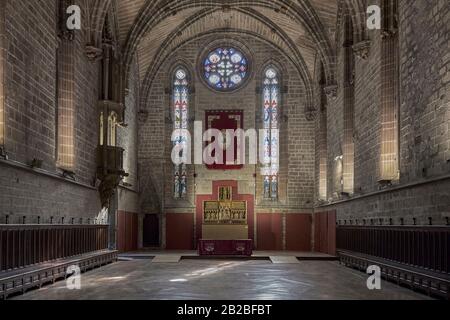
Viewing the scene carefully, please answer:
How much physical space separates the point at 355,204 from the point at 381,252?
4.31 m

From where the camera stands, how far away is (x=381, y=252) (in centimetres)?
1627

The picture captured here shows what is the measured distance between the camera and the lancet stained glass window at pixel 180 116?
3073 cm

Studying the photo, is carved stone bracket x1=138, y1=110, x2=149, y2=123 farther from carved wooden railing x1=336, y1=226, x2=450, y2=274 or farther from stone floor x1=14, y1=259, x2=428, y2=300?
carved wooden railing x1=336, y1=226, x2=450, y2=274

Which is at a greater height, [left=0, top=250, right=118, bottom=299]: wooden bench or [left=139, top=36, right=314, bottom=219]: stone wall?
[left=139, top=36, right=314, bottom=219]: stone wall

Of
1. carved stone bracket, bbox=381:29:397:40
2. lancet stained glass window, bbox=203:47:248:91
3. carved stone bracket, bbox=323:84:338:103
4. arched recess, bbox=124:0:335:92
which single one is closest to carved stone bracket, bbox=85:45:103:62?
arched recess, bbox=124:0:335:92

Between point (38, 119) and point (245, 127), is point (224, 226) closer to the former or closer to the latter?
point (245, 127)

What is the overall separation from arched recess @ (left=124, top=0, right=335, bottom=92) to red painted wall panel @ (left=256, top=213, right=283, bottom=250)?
8339 millimetres

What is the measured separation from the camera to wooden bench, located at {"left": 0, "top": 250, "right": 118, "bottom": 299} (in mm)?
11359

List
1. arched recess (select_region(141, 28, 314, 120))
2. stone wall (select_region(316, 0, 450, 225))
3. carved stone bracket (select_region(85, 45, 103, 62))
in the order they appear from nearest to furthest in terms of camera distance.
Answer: stone wall (select_region(316, 0, 450, 225)), carved stone bracket (select_region(85, 45, 103, 62)), arched recess (select_region(141, 28, 314, 120))

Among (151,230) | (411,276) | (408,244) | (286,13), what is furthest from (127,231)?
(411,276)

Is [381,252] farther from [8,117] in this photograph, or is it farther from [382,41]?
[8,117]

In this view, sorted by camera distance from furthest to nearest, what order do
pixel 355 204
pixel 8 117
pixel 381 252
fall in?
pixel 355 204 → pixel 381 252 → pixel 8 117

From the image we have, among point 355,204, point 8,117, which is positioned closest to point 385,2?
point 355,204

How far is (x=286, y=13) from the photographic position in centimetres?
2588
